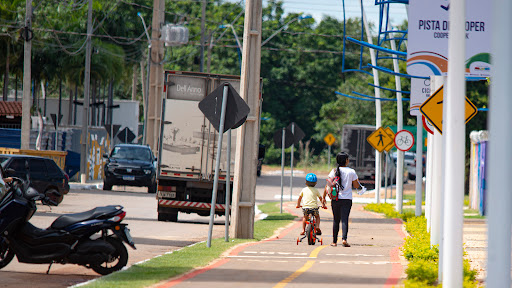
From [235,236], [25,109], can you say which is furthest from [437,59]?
[25,109]

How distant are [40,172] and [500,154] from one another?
21.6 meters

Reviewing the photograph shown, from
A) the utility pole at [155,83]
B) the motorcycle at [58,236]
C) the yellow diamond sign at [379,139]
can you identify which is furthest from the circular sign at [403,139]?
the utility pole at [155,83]

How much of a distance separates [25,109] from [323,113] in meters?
54.1

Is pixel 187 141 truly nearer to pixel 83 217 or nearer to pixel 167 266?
pixel 167 266

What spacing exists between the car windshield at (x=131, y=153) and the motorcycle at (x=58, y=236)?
24125mm

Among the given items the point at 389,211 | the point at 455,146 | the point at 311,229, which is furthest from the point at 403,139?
the point at 455,146

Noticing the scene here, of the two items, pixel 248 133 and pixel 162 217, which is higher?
pixel 248 133

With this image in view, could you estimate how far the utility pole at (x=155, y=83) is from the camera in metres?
45.3

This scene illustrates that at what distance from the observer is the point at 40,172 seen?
87.0 ft

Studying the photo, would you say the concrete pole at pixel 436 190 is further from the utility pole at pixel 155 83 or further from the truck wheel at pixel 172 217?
the utility pole at pixel 155 83

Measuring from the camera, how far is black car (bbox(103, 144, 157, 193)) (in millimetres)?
35250

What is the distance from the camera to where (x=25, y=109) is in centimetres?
3303

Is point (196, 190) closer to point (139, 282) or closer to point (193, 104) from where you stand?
point (193, 104)

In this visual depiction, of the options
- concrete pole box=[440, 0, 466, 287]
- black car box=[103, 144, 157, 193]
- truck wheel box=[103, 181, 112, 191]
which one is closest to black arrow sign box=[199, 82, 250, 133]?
concrete pole box=[440, 0, 466, 287]
